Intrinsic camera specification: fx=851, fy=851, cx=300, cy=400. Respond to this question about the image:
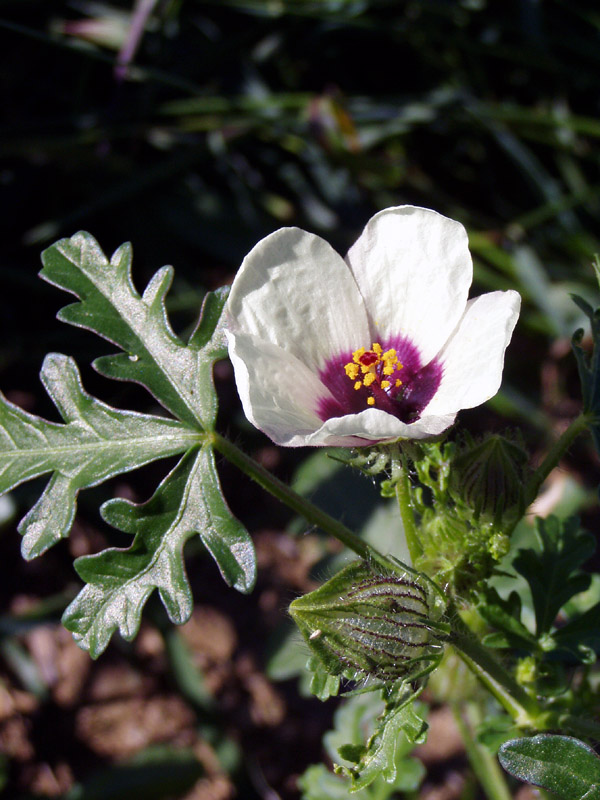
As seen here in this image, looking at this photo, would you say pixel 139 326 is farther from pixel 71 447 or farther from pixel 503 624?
pixel 503 624

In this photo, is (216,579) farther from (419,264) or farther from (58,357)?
(419,264)

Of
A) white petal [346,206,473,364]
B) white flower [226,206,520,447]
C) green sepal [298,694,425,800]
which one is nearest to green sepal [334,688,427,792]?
white flower [226,206,520,447]

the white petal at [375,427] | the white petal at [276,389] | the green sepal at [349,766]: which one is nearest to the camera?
the white petal at [375,427]

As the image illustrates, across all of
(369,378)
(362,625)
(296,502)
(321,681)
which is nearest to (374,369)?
(369,378)

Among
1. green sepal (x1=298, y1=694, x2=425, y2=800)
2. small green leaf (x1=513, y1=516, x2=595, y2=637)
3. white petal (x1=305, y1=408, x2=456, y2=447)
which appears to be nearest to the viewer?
white petal (x1=305, y1=408, x2=456, y2=447)

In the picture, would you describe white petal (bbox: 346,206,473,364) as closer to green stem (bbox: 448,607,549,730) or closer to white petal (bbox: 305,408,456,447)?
white petal (bbox: 305,408,456,447)

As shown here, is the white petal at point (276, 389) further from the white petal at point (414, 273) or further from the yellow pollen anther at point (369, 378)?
the white petal at point (414, 273)

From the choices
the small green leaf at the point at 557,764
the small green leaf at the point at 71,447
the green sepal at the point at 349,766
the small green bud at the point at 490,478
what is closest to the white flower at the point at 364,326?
the small green bud at the point at 490,478
